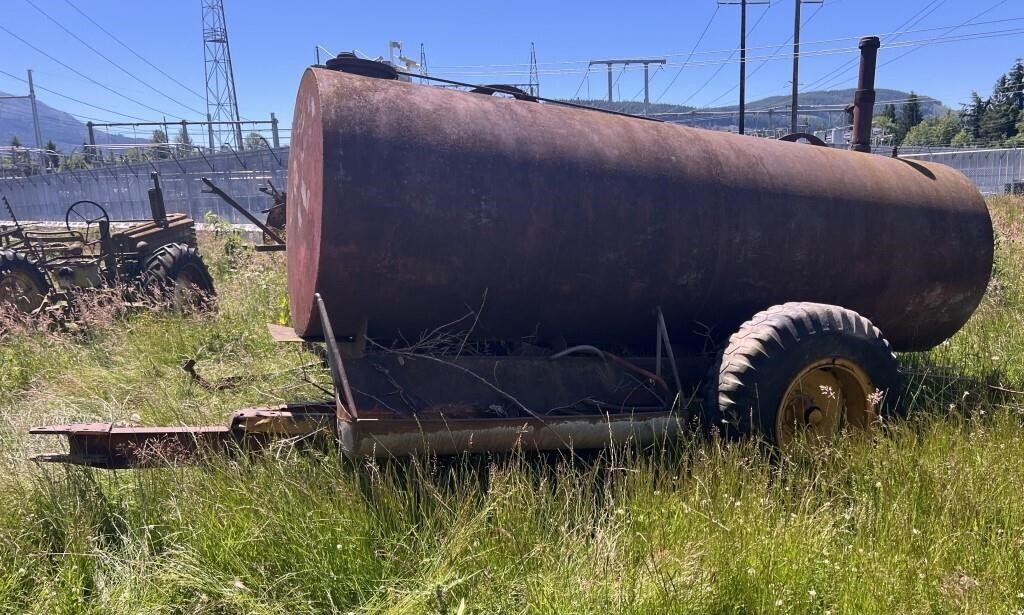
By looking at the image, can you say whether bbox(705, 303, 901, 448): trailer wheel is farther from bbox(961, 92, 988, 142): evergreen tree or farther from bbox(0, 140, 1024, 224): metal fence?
bbox(961, 92, 988, 142): evergreen tree

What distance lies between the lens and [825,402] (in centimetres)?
398

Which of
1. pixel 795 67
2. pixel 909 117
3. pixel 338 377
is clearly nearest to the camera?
pixel 338 377

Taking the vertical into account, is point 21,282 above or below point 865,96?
below

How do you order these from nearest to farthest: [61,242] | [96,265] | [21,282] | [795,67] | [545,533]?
1. [545,533]
2. [21,282]
3. [96,265]
4. [61,242]
5. [795,67]

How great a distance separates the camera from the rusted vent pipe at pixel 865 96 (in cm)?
591

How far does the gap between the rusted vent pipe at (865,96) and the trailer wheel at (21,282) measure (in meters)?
9.15

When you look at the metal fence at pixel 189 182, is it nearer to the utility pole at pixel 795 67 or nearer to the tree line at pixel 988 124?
the utility pole at pixel 795 67

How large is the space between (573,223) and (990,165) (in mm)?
36131

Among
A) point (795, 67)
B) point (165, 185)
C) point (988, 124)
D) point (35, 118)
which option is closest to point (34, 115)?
point (35, 118)

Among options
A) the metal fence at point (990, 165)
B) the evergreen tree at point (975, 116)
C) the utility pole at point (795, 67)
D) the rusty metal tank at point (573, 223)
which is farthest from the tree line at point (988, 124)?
the rusty metal tank at point (573, 223)

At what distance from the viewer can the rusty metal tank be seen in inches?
133

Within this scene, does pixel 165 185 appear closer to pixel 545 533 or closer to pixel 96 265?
pixel 96 265

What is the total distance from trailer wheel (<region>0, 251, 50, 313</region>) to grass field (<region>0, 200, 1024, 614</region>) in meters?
5.45

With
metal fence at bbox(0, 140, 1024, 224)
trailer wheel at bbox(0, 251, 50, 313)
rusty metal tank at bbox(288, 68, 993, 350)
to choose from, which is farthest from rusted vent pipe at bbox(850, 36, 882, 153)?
metal fence at bbox(0, 140, 1024, 224)
